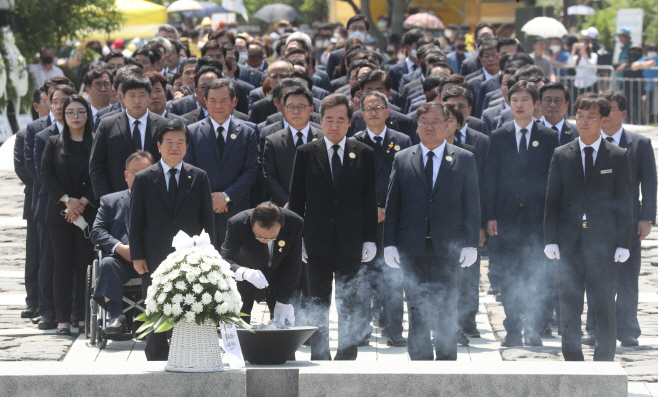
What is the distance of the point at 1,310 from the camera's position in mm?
9609

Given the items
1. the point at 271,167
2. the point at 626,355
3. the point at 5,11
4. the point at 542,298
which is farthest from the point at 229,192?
the point at 5,11

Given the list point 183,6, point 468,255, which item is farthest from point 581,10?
point 468,255

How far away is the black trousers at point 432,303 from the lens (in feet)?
24.5

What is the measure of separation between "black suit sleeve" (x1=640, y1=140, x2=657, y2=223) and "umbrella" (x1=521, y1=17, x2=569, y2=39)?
11600 millimetres

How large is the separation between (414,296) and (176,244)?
203 cm

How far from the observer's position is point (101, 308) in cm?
816

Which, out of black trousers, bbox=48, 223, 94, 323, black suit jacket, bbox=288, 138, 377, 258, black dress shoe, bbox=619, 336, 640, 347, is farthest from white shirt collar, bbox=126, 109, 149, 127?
black dress shoe, bbox=619, 336, 640, 347

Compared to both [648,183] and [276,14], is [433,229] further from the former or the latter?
[276,14]

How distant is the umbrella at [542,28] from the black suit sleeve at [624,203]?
40.3 ft

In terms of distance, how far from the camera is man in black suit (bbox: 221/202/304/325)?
7.38 meters

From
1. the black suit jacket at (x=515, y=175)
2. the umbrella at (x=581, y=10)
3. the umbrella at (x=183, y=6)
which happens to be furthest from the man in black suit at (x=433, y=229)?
the umbrella at (x=581, y=10)

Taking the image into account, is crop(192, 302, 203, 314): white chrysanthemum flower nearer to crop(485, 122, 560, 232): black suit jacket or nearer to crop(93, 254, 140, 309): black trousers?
crop(93, 254, 140, 309): black trousers

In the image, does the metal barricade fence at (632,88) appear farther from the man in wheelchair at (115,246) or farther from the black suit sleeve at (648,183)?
the man in wheelchair at (115,246)

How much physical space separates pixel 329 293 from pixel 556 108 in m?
2.88
